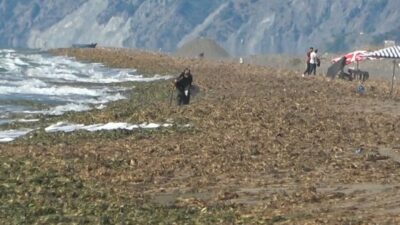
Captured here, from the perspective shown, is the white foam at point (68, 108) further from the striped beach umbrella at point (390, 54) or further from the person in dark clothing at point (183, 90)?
the striped beach umbrella at point (390, 54)

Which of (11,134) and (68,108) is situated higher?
(11,134)

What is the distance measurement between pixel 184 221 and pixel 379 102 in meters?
20.7

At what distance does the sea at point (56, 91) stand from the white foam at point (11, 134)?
0.32 metres

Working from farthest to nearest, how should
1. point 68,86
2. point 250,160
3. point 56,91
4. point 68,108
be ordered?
point 68,86
point 56,91
point 68,108
point 250,160

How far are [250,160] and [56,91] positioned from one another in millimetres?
29366

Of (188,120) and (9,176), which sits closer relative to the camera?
(9,176)

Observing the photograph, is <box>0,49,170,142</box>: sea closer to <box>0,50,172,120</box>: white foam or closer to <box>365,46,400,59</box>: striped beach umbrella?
<box>0,50,172,120</box>: white foam

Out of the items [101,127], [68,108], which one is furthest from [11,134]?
[68,108]

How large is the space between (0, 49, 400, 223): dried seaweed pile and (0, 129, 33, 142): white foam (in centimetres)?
158

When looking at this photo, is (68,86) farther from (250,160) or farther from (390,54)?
(250,160)

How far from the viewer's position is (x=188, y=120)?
83.6ft

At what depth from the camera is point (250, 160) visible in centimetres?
1852

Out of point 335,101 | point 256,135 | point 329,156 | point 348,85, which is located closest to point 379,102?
point 335,101

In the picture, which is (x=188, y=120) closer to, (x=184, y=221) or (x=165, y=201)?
(x=165, y=201)
